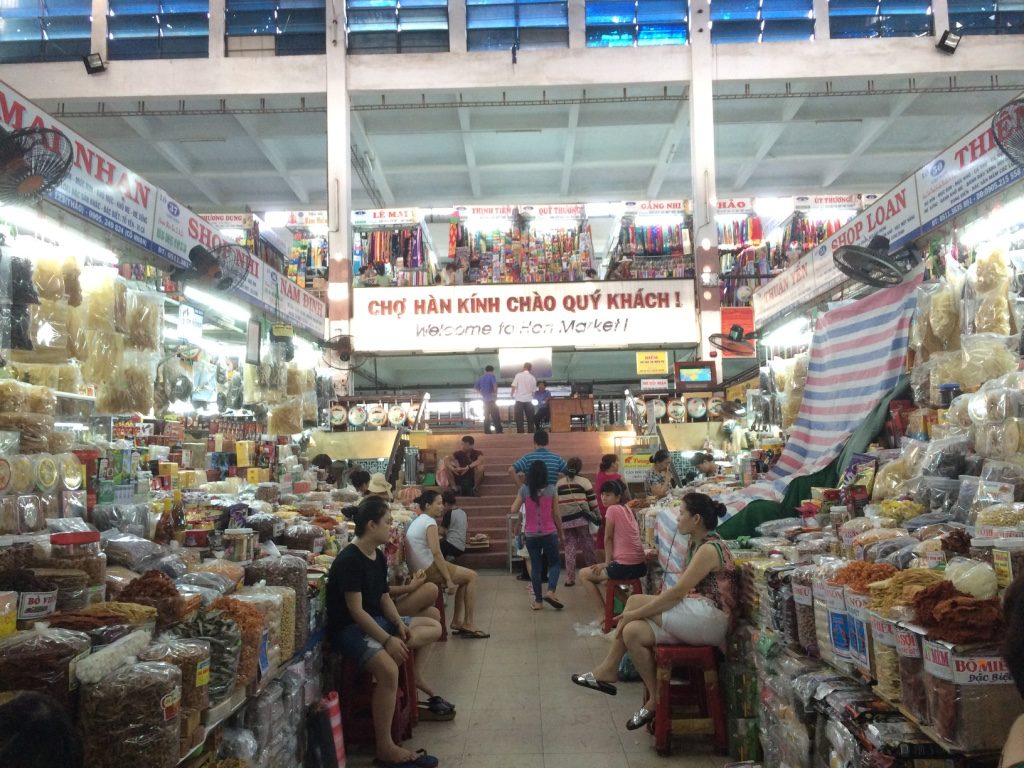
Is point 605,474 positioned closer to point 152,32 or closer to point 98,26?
point 152,32

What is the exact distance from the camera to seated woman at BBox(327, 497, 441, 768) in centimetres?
379

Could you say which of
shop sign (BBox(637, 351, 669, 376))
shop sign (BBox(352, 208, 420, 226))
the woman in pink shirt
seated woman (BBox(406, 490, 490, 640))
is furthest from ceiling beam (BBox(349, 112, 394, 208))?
seated woman (BBox(406, 490, 490, 640))

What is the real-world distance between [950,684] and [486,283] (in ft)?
35.6

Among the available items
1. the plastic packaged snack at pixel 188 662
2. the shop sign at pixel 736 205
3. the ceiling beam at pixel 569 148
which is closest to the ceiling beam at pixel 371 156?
the ceiling beam at pixel 569 148

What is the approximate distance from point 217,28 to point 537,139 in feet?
20.1

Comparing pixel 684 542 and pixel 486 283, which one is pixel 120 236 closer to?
pixel 684 542

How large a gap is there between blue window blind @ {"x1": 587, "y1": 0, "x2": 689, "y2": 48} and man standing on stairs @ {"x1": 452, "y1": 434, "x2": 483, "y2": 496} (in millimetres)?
7376

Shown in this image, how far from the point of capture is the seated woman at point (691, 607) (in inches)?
155

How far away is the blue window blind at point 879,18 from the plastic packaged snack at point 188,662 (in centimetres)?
1428

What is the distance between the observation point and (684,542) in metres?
4.75

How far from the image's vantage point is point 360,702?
418 centimetres

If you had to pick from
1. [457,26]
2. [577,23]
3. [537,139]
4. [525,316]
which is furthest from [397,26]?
[525,316]

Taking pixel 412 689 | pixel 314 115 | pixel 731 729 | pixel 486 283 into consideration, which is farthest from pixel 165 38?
pixel 731 729

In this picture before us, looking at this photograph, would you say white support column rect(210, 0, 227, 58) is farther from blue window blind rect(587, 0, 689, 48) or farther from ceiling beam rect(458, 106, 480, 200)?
blue window blind rect(587, 0, 689, 48)
